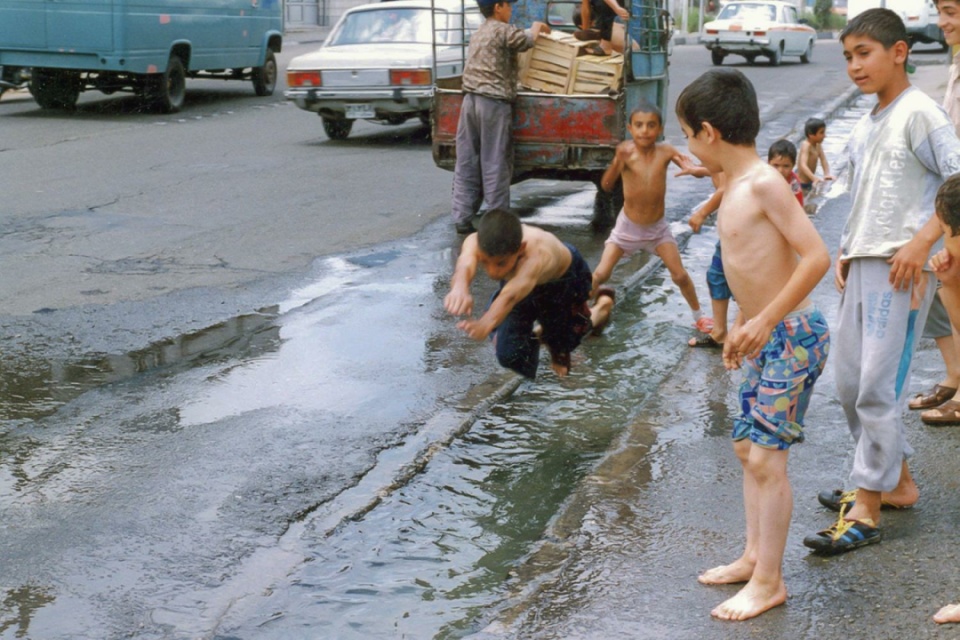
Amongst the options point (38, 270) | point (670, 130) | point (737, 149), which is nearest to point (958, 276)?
point (737, 149)

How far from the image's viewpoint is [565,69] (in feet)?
34.3

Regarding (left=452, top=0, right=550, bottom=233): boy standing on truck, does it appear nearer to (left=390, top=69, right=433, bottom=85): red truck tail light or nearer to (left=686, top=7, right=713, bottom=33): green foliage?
(left=390, top=69, right=433, bottom=85): red truck tail light

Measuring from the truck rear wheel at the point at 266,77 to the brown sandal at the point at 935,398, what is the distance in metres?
17.3

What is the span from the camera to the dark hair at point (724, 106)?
3.59m

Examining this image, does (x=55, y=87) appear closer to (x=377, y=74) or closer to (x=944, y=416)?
(x=377, y=74)

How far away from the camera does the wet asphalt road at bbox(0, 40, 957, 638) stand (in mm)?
3820

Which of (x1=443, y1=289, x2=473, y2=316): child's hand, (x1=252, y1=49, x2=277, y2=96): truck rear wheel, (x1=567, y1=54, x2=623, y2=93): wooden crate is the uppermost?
(x1=252, y1=49, x2=277, y2=96): truck rear wheel

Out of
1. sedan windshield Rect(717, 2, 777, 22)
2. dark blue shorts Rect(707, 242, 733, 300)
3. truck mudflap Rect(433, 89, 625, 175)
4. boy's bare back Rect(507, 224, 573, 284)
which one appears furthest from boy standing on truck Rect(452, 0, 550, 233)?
sedan windshield Rect(717, 2, 777, 22)

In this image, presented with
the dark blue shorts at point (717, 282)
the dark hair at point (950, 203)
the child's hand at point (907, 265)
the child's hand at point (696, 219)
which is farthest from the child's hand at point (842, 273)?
the child's hand at point (696, 219)

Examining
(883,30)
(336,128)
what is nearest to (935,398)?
(883,30)

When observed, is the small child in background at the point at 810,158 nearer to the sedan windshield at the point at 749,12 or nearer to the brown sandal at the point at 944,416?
the brown sandal at the point at 944,416

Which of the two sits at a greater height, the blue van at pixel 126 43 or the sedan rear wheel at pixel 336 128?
the blue van at pixel 126 43

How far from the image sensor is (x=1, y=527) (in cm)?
438

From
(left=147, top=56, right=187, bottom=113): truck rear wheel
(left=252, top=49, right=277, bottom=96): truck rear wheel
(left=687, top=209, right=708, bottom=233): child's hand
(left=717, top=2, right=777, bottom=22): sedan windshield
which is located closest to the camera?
(left=687, top=209, right=708, bottom=233): child's hand
